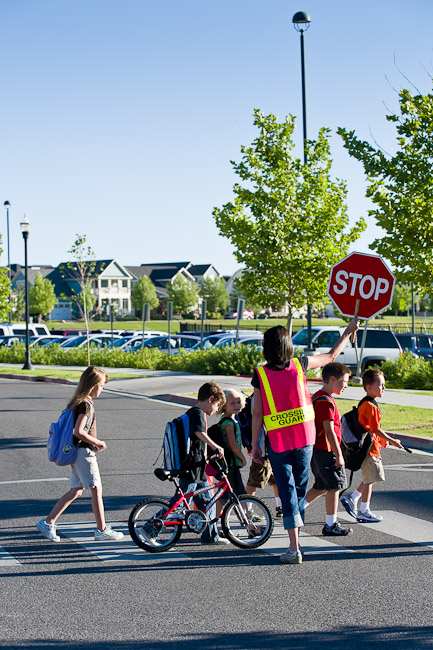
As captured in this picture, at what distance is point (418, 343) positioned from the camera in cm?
2661

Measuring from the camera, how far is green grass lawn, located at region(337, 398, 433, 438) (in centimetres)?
1249

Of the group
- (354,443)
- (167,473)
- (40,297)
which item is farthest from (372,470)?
(40,297)

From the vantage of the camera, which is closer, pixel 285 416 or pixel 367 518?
pixel 285 416

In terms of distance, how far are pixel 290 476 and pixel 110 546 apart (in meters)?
1.80

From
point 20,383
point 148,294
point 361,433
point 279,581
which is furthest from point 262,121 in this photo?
point 148,294

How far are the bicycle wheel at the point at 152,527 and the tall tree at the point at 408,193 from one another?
8486mm

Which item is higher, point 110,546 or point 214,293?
point 214,293

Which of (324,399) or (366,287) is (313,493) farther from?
(366,287)

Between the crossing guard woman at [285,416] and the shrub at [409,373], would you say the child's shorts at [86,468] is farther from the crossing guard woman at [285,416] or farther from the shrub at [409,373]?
the shrub at [409,373]

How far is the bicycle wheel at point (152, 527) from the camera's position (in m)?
6.27

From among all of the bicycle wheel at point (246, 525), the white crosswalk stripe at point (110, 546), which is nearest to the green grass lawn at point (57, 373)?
the white crosswalk stripe at point (110, 546)

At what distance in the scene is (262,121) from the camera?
2152cm

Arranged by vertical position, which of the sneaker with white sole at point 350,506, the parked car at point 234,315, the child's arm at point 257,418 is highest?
the parked car at point 234,315

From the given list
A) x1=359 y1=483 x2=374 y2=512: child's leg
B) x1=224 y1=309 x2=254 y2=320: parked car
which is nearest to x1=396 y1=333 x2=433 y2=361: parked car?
x1=359 y1=483 x2=374 y2=512: child's leg
